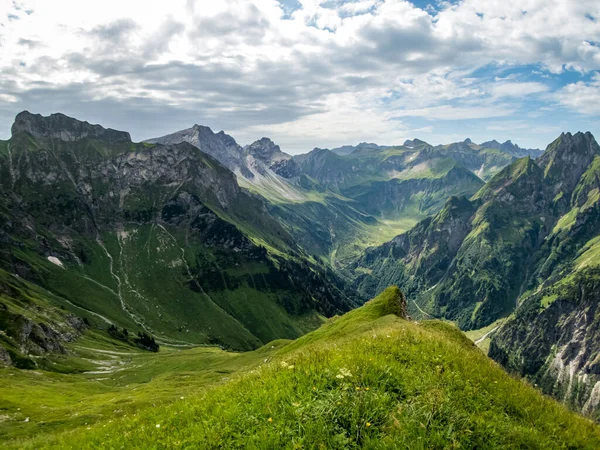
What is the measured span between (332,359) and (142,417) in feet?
25.7

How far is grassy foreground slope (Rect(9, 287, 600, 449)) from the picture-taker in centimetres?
984

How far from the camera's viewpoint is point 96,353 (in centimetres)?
16325

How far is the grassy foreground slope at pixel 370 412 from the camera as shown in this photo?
32.3ft

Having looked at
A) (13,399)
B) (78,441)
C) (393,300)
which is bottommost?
(13,399)

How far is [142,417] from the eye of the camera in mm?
15016

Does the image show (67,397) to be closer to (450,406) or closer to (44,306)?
(450,406)

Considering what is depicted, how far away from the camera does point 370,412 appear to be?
Answer: 33.9ft

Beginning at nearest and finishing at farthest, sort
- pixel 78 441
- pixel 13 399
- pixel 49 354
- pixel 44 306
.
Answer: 1. pixel 78 441
2. pixel 13 399
3. pixel 49 354
4. pixel 44 306

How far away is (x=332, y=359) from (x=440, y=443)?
192 inches

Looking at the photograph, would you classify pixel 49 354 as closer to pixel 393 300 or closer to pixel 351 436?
pixel 393 300

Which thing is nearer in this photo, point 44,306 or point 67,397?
point 67,397

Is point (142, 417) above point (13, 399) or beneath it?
above

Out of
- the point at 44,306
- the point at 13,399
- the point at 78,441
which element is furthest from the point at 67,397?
the point at 44,306

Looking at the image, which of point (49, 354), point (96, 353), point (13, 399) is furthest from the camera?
point (96, 353)
